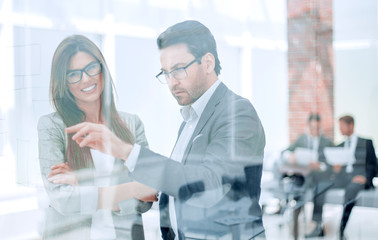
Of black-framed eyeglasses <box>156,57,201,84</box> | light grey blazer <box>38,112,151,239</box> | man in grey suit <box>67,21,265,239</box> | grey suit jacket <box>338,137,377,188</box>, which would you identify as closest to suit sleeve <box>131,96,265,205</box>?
man in grey suit <box>67,21,265,239</box>

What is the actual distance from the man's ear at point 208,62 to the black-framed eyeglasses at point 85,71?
0.52m

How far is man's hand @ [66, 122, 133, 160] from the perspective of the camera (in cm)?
207

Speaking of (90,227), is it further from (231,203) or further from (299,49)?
(299,49)

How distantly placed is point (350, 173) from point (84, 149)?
1.52 metres

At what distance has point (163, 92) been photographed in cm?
206

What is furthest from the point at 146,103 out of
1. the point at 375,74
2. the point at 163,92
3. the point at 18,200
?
the point at 375,74

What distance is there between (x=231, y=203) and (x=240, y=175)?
147 millimetres

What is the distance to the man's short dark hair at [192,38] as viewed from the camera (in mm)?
2053

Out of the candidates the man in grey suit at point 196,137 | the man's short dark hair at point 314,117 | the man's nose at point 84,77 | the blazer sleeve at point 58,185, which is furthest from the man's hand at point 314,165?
the man's nose at point 84,77

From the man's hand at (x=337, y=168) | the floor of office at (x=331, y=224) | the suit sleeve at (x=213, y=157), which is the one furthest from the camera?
the man's hand at (x=337, y=168)

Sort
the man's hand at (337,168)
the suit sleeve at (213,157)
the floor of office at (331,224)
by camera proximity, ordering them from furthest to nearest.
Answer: the man's hand at (337,168) < the floor of office at (331,224) < the suit sleeve at (213,157)

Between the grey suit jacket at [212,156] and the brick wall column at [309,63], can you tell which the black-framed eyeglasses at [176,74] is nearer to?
the grey suit jacket at [212,156]

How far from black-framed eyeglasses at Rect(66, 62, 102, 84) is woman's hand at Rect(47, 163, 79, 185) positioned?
1.40 ft

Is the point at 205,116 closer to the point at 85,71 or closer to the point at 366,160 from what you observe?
the point at 85,71
